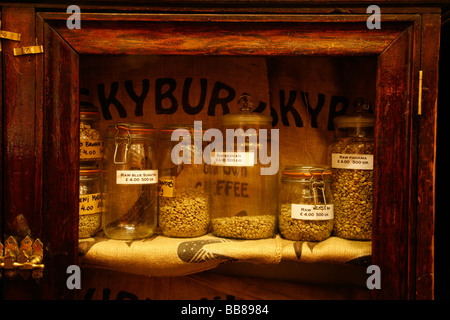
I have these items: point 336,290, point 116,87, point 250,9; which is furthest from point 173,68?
point 336,290

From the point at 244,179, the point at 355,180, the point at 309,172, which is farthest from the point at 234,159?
the point at 355,180

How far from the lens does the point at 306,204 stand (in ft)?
2.61

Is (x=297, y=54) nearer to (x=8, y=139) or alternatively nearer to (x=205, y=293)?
(x=8, y=139)

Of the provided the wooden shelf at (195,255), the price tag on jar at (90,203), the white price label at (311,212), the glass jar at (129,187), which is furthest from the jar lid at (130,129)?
the white price label at (311,212)

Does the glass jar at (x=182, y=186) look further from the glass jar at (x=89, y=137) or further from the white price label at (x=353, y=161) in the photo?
the white price label at (x=353, y=161)

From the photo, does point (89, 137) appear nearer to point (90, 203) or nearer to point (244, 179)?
point (90, 203)

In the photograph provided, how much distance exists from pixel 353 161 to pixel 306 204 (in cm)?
14

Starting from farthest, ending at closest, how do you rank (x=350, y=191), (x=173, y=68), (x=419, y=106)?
(x=173, y=68), (x=350, y=191), (x=419, y=106)

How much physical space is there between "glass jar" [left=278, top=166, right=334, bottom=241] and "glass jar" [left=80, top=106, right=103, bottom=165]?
44cm

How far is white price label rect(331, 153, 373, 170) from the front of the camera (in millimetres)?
797

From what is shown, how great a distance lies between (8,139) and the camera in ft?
2.19

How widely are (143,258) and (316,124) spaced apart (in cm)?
56

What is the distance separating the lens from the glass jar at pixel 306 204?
0.79 m

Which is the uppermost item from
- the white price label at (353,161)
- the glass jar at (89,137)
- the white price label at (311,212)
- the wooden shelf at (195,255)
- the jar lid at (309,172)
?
the glass jar at (89,137)
